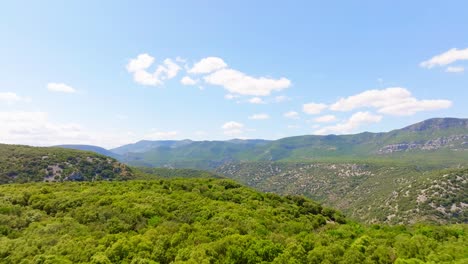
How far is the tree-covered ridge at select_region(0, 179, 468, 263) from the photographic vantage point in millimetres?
43688

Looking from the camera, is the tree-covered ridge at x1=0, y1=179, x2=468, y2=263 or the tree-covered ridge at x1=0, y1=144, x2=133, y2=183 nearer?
the tree-covered ridge at x1=0, y1=179, x2=468, y2=263

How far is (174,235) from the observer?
50.6 metres

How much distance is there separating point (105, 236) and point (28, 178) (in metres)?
Result: 142

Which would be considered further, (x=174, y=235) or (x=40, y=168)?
(x=40, y=168)

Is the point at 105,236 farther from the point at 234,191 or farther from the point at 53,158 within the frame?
the point at 53,158

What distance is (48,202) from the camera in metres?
68.3

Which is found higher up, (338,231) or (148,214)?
(148,214)

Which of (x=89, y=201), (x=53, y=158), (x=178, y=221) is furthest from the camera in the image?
(x=53, y=158)

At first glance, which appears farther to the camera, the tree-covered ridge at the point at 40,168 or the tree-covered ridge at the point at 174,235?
the tree-covered ridge at the point at 40,168

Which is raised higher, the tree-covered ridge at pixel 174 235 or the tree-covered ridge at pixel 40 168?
the tree-covered ridge at pixel 40 168

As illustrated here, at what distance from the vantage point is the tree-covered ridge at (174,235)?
43.7 metres

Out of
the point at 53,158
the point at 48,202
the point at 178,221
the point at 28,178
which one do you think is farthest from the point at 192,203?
the point at 53,158

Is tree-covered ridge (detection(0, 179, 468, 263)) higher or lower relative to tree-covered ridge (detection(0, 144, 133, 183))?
lower

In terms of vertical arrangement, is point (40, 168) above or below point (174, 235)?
above
